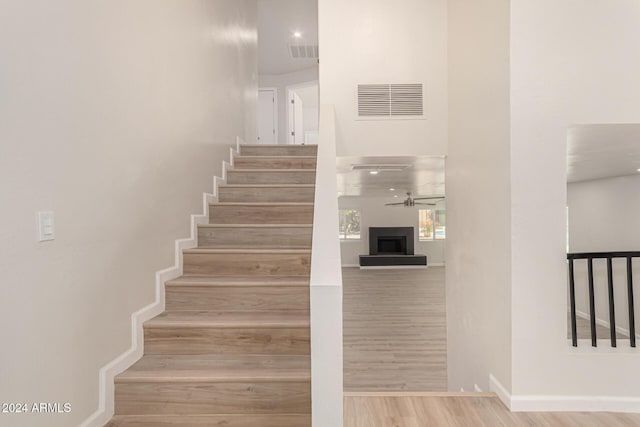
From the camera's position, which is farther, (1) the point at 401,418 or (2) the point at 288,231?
(2) the point at 288,231

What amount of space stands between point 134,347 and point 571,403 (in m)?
2.52

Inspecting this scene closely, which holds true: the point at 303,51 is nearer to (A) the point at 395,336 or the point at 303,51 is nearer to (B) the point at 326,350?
(A) the point at 395,336

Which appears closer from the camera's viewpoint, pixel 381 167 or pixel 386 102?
pixel 386 102

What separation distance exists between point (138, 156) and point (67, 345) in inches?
42.9

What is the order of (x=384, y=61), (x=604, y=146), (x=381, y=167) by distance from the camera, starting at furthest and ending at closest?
1. (x=381, y=167)
2. (x=384, y=61)
3. (x=604, y=146)

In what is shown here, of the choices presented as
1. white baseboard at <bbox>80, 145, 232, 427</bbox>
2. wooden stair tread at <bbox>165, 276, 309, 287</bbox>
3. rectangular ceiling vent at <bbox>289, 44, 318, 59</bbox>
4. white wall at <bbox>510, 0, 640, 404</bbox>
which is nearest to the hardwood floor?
white wall at <bbox>510, 0, 640, 404</bbox>

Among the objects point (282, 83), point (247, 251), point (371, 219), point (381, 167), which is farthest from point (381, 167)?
point (371, 219)

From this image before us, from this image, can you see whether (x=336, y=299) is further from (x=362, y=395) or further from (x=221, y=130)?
(x=221, y=130)

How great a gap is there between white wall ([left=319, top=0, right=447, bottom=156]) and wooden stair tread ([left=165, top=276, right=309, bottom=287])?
1344 mm

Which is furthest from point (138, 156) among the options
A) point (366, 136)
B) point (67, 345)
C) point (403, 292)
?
point (403, 292)

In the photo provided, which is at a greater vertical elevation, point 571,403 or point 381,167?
point 381,167

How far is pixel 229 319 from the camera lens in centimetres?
219

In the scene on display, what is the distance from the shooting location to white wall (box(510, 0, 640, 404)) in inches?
83.0

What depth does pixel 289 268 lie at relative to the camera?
8.57 ft
